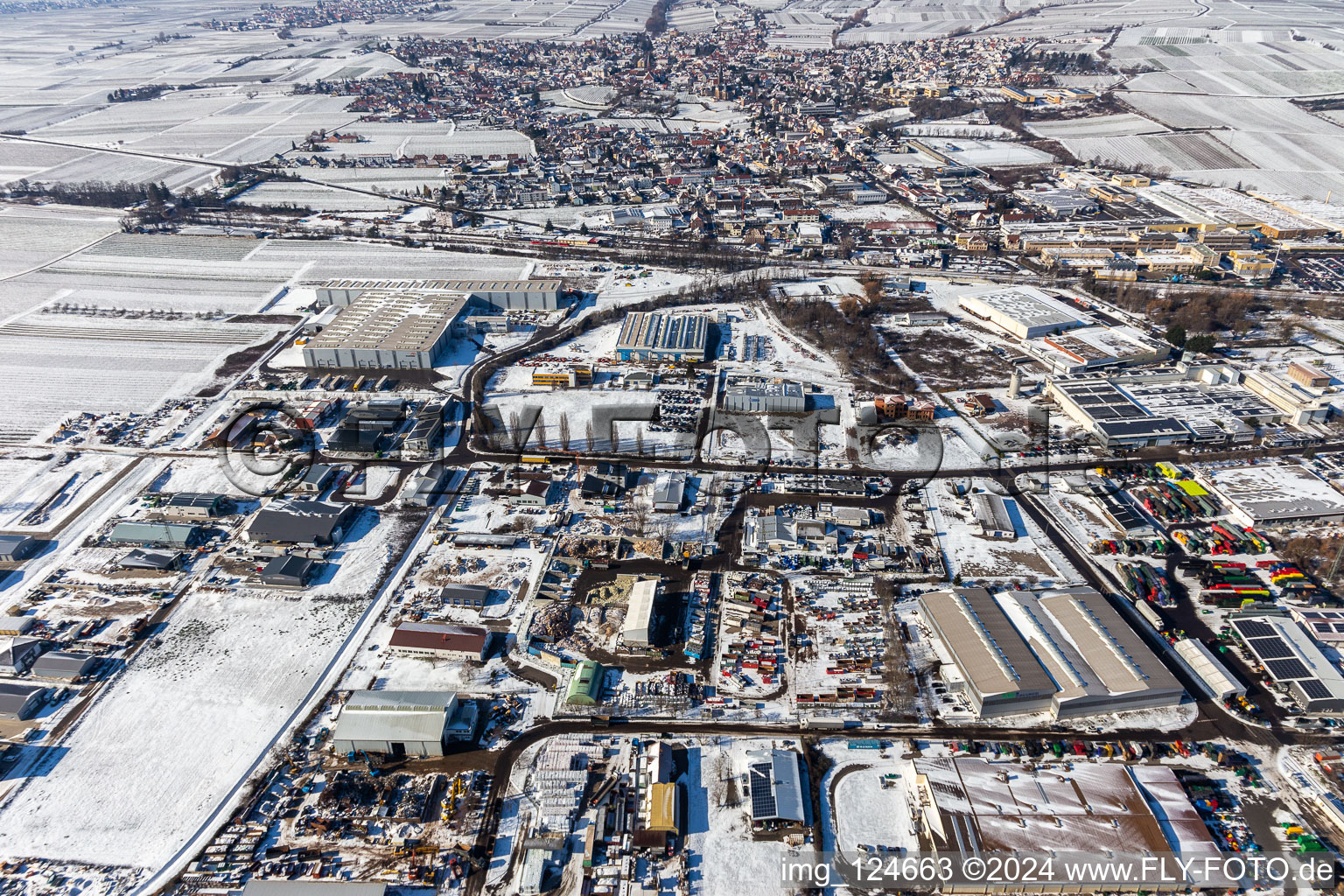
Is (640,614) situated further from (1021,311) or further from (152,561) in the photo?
(1021,311)

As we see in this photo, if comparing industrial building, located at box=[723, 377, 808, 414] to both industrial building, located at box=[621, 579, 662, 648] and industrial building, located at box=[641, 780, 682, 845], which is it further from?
industrial building, located at box=[641, 780, 682, 845]

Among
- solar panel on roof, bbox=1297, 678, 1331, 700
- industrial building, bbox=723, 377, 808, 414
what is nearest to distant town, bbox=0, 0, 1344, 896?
solar panel on roof, bbox=1297, 678, 1331, 700

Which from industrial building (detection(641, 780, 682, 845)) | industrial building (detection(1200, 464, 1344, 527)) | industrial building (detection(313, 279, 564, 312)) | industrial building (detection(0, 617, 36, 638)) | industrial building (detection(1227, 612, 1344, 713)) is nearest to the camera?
industrial building (detection(641, 780, 682, 845))

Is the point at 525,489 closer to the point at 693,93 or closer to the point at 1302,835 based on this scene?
the point at 1302,835

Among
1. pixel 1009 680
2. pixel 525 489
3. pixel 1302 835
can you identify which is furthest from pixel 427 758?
pixel 1302 835

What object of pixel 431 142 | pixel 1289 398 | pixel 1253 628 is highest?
pixel 431 142

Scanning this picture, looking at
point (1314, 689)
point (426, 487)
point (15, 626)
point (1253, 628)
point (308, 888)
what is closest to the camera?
point (308, 888)

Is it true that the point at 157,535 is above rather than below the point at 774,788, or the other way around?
above

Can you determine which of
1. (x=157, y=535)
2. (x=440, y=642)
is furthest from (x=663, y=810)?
(x=157, y=535)
